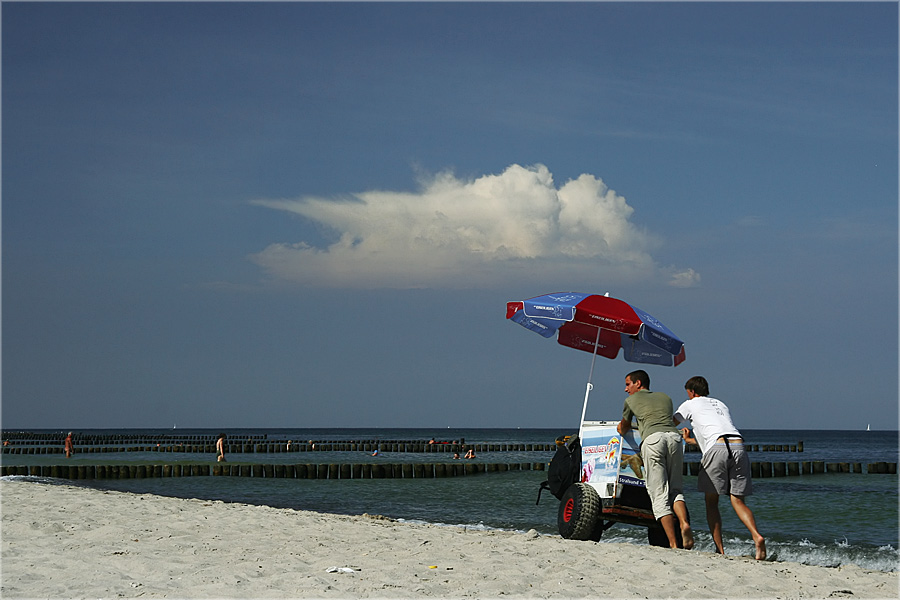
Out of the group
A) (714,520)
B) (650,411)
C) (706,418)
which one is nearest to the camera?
(706,418)

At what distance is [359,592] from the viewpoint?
19.8 ft

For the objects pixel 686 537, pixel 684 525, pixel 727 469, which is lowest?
pixel 686 537

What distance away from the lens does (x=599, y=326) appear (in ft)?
30.4

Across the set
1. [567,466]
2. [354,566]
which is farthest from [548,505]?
[354,566]

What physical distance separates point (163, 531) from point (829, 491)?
85.0 ft

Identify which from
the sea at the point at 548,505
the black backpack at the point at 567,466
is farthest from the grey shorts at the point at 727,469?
the sea at the point at 548,505

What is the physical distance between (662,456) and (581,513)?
A: 1.15m

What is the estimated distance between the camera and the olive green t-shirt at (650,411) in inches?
326

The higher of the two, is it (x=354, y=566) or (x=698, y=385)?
(x=698, y=385)

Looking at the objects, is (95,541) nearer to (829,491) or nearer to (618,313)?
(618,313)

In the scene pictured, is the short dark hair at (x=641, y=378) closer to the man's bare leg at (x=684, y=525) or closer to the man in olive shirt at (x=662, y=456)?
the man in olive shirt at (x=662, y=456)

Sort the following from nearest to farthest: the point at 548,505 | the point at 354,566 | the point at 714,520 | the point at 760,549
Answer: the point at 354,566
the point at 760,549
the point at 714,520
the point at 548,505

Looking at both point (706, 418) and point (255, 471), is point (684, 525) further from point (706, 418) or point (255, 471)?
point (255, 471)

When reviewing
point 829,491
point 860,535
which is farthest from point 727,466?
point 829,491
